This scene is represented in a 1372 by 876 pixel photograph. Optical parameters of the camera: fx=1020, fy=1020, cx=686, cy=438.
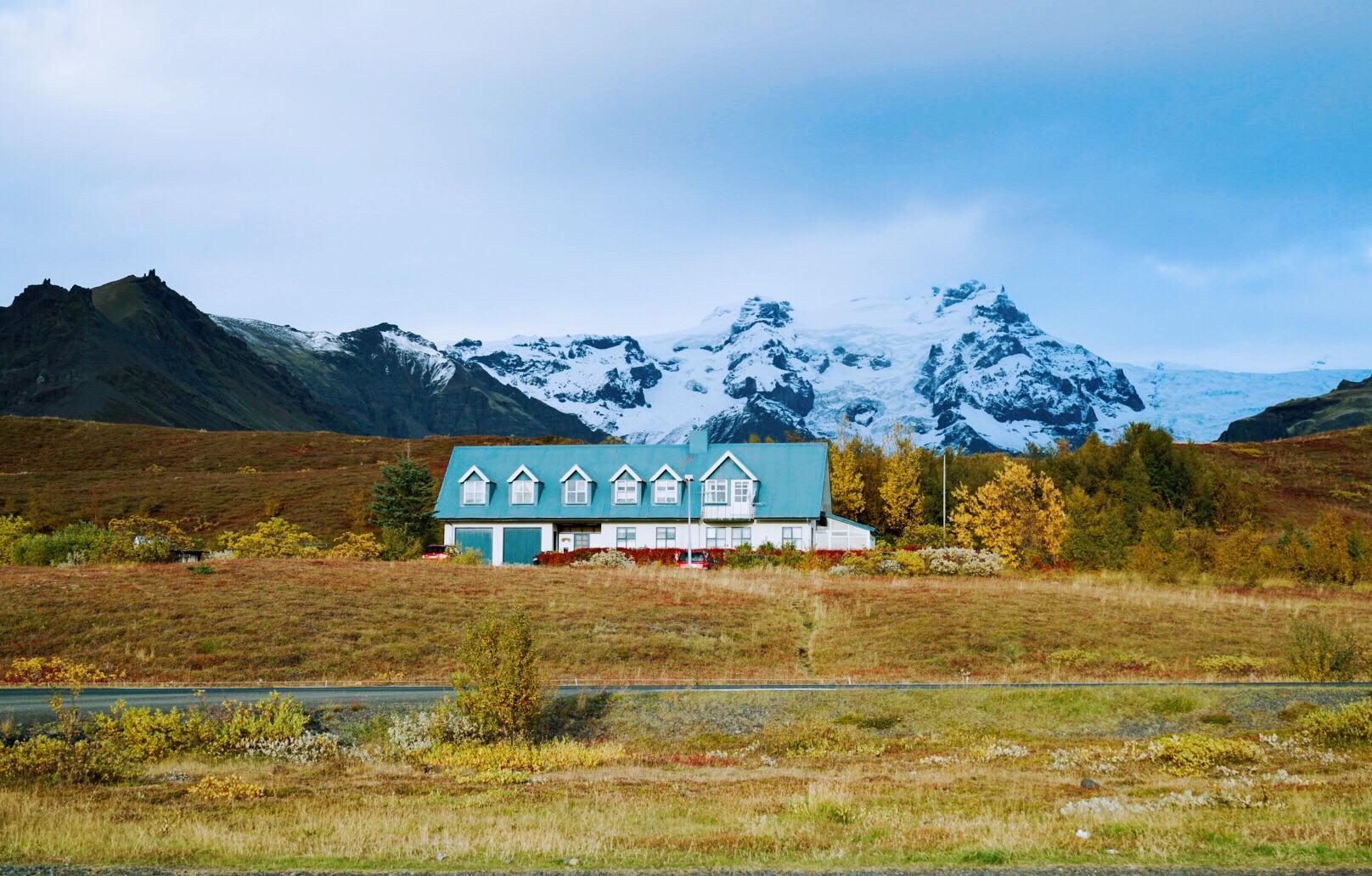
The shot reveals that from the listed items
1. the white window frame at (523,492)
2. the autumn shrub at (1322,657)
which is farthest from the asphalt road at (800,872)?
the white window frame at (523,492)

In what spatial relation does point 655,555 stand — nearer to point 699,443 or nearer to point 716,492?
point 716,492

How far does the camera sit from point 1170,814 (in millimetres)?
12852

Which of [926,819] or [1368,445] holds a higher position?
[1368,445]

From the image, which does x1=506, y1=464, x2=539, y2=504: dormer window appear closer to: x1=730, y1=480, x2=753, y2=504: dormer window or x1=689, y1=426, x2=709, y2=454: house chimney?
x1=689, y1=426, x2=709, y2=454: house chimney

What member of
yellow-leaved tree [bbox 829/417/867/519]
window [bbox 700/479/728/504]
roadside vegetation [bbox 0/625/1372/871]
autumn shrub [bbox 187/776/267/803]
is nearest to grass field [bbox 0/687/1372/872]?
roadside vegetation [bbox 0/625/1372/871]

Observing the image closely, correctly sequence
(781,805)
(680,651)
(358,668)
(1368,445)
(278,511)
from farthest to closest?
1. (1368,445)
2. (278,511)
3. (680,651)
4. (358,668)
5. (781,805)

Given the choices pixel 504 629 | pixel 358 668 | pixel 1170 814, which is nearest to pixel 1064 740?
pixel 1170 814

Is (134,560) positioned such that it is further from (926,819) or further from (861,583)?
(926,819)

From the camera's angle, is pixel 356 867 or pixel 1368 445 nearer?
pixel 356 867

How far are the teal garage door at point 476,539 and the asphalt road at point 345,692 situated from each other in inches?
1600

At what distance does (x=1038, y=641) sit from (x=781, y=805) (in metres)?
20.7

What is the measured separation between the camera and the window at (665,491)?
6612cm

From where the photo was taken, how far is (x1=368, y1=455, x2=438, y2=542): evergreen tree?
67812mm

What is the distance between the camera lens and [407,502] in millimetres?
68312
